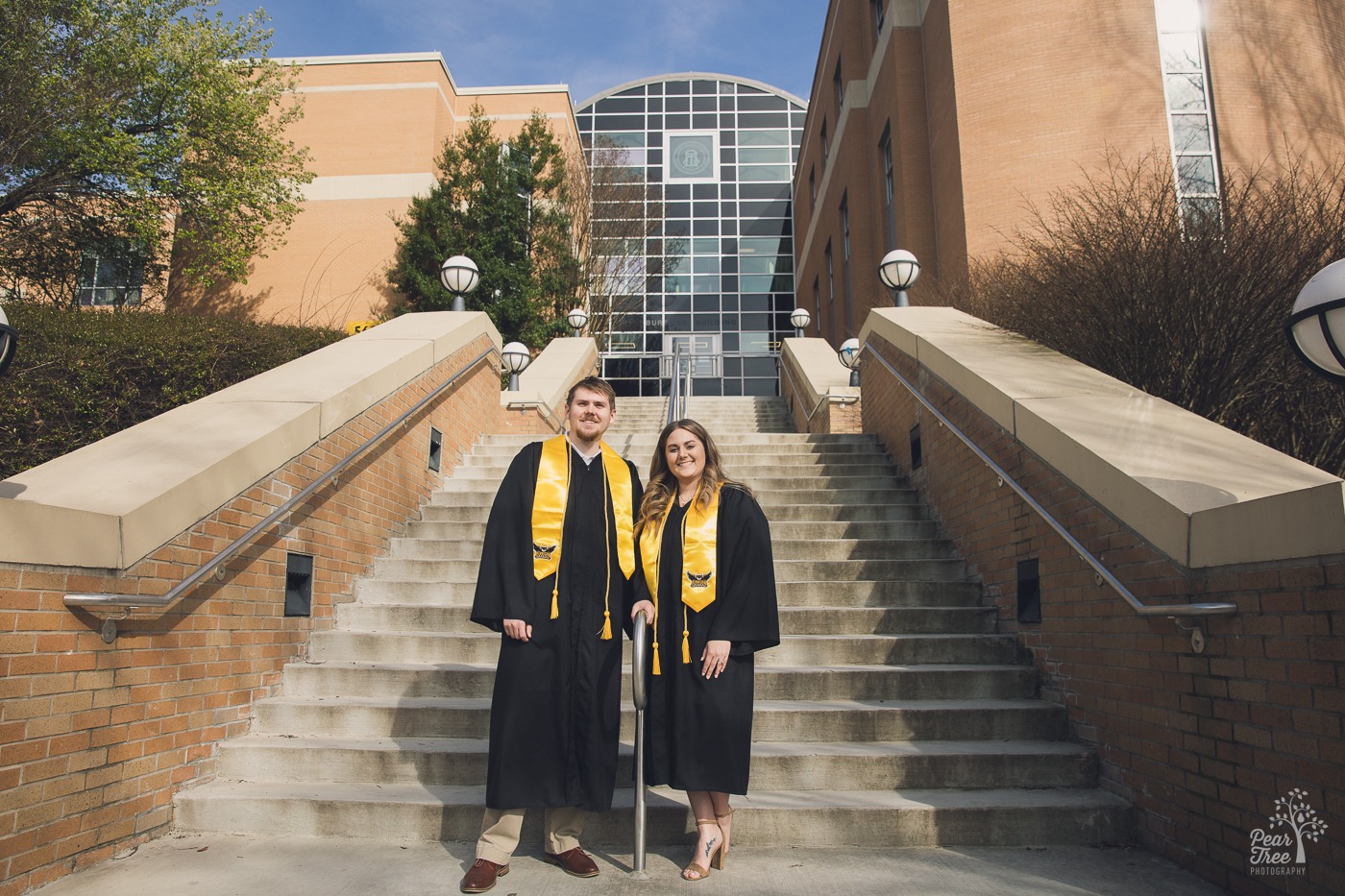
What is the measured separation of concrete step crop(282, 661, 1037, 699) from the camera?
4355mm

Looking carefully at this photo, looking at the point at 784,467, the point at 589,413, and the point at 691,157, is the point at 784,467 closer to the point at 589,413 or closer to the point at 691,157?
the point at 589,413

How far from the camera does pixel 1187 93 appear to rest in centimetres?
1388

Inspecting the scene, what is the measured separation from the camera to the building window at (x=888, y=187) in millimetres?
18609

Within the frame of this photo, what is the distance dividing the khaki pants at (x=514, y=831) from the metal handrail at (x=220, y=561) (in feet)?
5.08

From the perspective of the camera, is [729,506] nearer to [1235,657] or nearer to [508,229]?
[1235,657]

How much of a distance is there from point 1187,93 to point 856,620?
13.5m

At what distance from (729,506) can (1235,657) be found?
1841mm

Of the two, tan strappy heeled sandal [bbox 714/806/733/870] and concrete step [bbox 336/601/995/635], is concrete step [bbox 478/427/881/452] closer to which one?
concrete step [bbox 336/601/995/635]

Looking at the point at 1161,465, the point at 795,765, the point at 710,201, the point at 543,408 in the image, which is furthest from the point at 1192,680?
the point at 710,201

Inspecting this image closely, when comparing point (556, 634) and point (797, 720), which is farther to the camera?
point (797, 720)

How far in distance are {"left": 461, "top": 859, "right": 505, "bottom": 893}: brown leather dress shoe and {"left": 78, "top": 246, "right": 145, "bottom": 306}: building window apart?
64.2 feet

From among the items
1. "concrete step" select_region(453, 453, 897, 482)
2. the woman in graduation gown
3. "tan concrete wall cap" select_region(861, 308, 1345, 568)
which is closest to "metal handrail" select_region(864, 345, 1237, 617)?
"tan concrete wall cap" select_region(861, 308, 1345, 568)

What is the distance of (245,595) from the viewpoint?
4.16 metres

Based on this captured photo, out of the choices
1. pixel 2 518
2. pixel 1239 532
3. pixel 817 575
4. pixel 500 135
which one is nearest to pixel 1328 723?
pixel 1239 532
